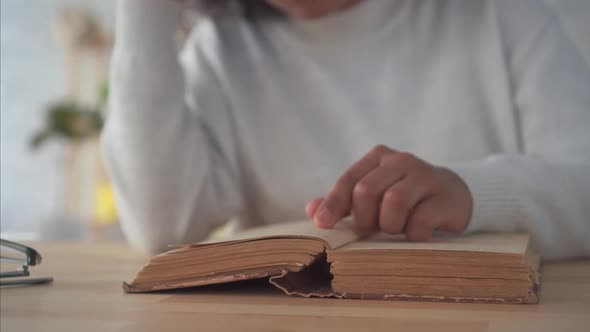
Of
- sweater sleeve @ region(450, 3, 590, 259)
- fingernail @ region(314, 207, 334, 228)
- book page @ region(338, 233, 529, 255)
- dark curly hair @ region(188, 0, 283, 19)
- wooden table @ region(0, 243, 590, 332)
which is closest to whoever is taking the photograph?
wooden table @ region(0, 243, 590, 332)

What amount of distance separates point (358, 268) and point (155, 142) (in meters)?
0.60

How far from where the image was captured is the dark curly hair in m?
1.25

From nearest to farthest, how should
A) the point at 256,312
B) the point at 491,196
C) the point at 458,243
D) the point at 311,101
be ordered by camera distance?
the point at 256,312 < the point at 458,243 < the point at 491,196 < the point at 311,101

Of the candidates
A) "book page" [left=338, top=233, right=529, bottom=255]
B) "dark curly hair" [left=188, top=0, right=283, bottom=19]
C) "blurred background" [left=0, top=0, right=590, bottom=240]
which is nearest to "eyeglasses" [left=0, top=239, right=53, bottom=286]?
"book page" [left=338, top=233, right=529, bottom=255]

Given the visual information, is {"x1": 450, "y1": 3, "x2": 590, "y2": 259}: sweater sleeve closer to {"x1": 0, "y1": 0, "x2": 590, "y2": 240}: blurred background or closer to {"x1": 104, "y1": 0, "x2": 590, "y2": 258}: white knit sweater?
{"x1": 104, "y1": 0, "x2": 590, "y2": 258}: white knit sweater

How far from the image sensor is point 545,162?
33.3 inches

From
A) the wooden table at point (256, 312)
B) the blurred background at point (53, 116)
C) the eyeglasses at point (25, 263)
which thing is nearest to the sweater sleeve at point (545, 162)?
the wooden table at point (256, 312)

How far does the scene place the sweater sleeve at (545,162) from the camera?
0.79 metres

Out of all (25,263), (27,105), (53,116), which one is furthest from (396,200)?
(27,105)

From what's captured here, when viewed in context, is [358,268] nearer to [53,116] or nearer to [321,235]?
[321,235]

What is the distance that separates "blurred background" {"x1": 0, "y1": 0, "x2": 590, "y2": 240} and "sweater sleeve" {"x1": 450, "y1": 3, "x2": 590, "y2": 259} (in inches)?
114

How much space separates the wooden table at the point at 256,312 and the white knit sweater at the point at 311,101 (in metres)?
0.43

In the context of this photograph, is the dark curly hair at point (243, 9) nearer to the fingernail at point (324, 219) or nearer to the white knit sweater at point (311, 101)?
the white knit sweater at point (311, 101)

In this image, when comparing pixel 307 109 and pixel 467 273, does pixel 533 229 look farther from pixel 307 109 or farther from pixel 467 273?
pixel 307 109
